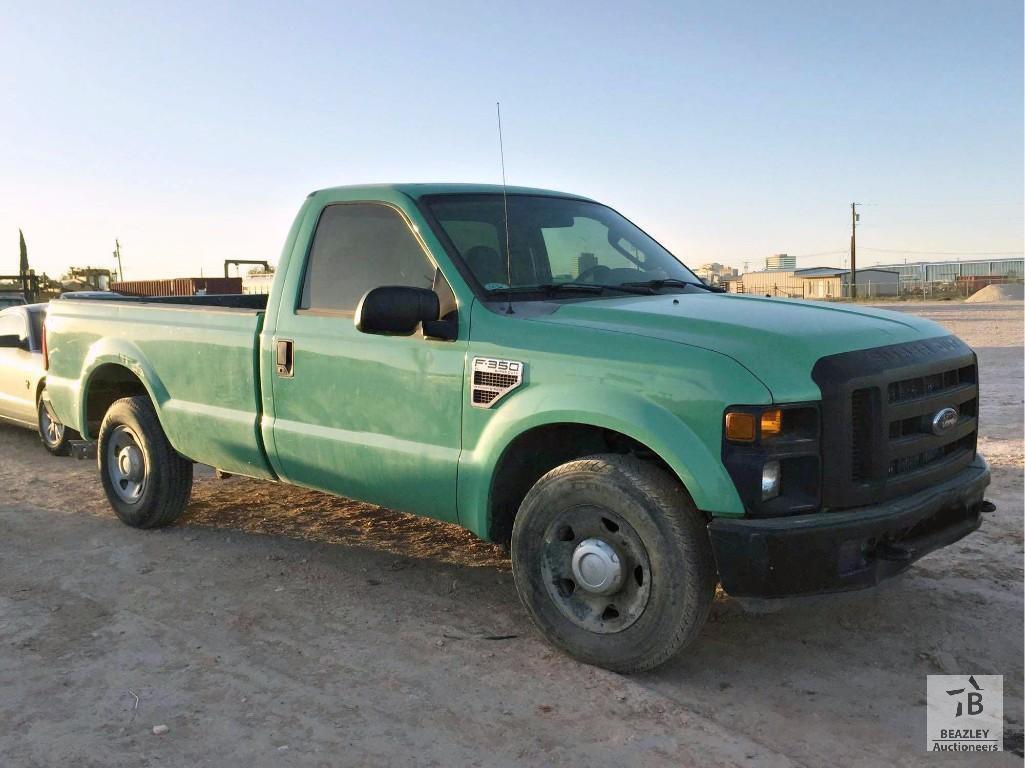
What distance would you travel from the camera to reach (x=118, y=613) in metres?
4.32

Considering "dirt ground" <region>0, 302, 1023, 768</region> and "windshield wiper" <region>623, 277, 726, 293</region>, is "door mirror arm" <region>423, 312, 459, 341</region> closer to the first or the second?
"windshield wiper" <region>623, 277, 726, 293</region>

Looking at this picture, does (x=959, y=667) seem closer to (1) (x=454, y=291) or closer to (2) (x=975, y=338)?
(1) (x=454, y=291)

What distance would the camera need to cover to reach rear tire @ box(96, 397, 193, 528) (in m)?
5.60

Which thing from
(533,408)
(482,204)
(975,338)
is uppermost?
(482,204)

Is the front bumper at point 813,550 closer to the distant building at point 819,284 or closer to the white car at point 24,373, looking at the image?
the white car at point 24,373

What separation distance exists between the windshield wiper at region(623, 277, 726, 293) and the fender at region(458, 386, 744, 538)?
1.11 metres

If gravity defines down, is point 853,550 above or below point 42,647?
above

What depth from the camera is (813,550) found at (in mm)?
3207

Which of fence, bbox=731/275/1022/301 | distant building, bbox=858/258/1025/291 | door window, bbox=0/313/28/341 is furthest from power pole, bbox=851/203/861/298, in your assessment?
door window, bbox=0/313/28/341

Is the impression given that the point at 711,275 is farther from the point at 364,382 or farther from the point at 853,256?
the point at 853,256

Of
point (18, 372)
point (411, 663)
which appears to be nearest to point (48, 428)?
point (18, 372)

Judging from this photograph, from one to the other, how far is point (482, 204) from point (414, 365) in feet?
3.22

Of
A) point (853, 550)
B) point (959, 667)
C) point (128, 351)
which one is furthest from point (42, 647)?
point (959, 667)

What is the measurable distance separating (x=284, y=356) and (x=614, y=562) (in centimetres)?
205
